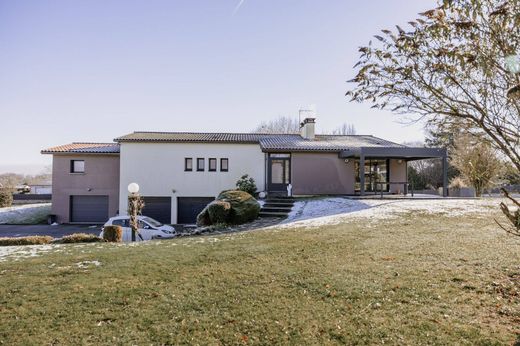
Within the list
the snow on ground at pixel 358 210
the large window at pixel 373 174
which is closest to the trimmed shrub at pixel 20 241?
the snow on ground at pixel 358 210

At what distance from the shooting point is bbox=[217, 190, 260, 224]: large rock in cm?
1335

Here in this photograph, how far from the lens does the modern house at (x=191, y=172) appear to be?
20.1 m

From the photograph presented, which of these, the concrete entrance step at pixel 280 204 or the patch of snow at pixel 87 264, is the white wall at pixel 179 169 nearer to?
the concrete entrance step at pixel 280 204

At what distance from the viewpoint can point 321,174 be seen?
20094mm

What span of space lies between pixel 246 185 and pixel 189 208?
4234 millimetres

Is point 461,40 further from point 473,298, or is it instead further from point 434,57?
point 473,298

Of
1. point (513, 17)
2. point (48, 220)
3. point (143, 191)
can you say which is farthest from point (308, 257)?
point (48, 220)

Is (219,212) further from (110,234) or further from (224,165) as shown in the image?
(224,165)

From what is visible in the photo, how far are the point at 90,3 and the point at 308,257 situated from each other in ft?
34.6

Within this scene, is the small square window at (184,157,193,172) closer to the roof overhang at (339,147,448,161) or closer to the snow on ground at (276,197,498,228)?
the snow on ground at (276,197,498,228)

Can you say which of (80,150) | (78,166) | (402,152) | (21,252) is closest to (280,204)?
(402,152)

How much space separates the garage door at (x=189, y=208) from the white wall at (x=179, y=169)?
0.31 metres

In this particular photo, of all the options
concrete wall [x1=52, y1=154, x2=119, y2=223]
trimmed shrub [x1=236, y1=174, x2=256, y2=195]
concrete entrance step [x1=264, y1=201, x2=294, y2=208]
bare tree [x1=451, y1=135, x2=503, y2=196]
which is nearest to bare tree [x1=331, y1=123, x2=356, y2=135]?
trimmed shrub [x1=236, y1=174, x2=256, y2=195]

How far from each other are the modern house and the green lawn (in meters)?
12.4
